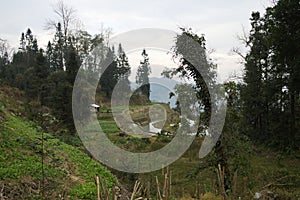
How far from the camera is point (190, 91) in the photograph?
→ 784 cm

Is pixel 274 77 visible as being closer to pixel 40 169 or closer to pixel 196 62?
pixel 196 62

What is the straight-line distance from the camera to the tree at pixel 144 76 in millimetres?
8797

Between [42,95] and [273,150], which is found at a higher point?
[42,95]

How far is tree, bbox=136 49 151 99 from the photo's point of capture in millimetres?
8797

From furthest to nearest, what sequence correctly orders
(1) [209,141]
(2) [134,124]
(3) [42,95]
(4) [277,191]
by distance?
(3) [42,95]
(2) [134,124]
(4) [277,191]
(1) [209,141]

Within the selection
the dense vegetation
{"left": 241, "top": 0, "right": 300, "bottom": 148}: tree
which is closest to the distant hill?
the dense vegetation

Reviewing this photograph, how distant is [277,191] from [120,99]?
5408mm

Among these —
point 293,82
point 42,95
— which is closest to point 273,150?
point 293,82

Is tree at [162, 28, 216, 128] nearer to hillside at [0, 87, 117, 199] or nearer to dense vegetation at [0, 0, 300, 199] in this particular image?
dense vegetation at [0, 0, 300, 199]

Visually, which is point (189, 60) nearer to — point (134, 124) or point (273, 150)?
point (134, 124)

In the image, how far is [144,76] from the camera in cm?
938

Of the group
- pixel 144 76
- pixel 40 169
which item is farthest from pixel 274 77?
pixel 40 169

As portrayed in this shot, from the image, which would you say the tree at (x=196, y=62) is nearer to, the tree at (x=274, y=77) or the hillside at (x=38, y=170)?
the hillside at (x=38, y=170)

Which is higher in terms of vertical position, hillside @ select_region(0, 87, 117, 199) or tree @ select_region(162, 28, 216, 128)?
tree @ select_region(162, 28, 216, 128)
